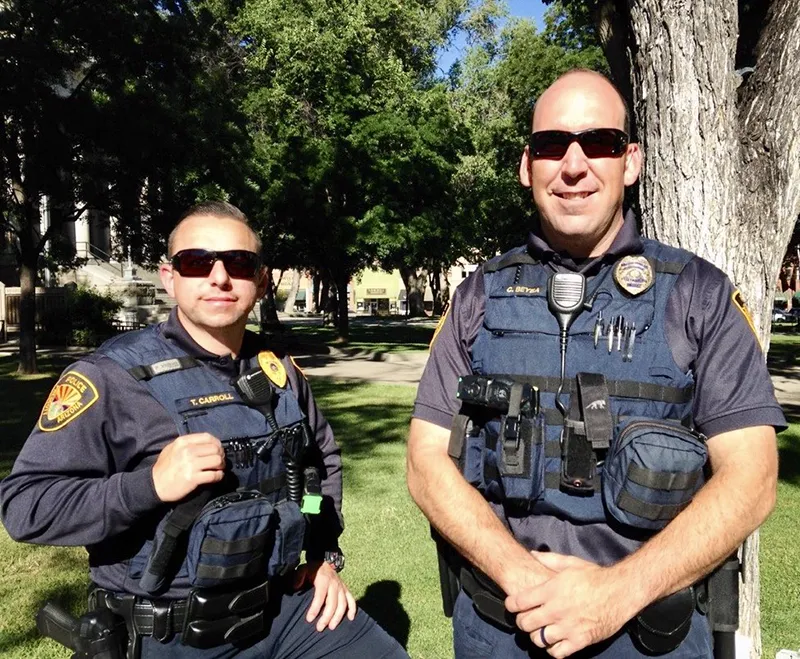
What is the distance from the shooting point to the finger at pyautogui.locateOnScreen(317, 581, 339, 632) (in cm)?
240

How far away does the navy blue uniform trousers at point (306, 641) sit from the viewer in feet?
7.38

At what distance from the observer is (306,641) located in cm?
237

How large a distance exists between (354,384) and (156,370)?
11930 mm

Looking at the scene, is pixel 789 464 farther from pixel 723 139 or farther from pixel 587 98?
pixel 587 98

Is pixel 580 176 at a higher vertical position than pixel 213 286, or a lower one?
higher

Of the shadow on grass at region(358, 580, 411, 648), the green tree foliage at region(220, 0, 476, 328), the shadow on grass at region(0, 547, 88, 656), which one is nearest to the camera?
the shadow on grass at region(0, 547, 88, 656)

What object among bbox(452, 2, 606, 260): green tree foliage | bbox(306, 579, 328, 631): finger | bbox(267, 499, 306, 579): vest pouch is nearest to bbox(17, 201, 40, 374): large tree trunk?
bbox(452, 2, 606, 260): green tree foliage

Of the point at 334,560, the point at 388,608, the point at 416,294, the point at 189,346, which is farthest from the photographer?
the point at 416,294

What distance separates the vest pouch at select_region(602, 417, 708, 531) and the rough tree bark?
129 cm

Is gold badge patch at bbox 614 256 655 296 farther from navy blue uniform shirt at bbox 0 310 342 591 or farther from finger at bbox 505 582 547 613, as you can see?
navy blue uniform shirt at bbox 0 310 342 591

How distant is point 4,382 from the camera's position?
13531mm

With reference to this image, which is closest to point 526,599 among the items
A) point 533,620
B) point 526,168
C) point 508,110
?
point 533,620

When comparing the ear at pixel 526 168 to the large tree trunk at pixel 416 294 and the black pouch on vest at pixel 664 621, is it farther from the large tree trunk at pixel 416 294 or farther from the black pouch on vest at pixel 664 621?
the large tree trunk at pixel 416 294

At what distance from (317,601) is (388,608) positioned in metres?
2.24
